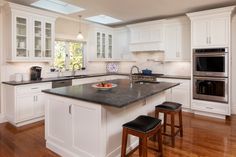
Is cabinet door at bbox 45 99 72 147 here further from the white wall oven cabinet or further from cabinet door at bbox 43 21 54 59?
cabinet door at bbox 43 21 54 59

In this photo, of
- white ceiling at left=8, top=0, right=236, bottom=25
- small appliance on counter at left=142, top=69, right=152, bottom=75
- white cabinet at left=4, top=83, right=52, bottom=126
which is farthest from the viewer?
small appliance on counter at left=142, top=69, right=152, bottom=75

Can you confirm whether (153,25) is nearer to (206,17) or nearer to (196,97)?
(206,17)

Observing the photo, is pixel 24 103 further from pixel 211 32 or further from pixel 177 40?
pixel 211 32

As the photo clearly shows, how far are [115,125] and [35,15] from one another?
133 inches

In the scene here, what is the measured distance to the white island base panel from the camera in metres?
2.18

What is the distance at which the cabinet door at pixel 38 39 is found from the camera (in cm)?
424

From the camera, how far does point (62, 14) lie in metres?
4.92

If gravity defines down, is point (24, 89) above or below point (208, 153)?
above

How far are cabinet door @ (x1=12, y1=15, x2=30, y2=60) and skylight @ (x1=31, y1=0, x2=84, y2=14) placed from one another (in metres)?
0.53

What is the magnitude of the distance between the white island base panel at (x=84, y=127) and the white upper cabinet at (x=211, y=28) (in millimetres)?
2613

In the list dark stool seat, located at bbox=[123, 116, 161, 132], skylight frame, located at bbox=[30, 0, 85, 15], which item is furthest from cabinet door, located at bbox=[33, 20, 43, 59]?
dark stool seat, located at bbox=[123, 116, 161, 132]

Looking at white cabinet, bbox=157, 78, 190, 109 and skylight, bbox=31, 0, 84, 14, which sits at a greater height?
skylight, bbox=31, 0, 84, 14

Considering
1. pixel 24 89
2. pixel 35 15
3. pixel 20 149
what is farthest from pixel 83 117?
pixel 35 15

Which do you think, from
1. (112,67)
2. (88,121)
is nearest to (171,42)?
(112,67)
